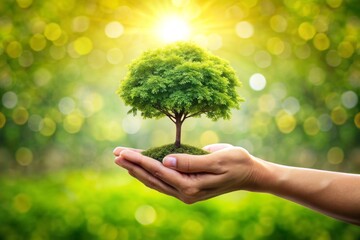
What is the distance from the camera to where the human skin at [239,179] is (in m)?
2.88

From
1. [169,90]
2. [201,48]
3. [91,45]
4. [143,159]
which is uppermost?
[91,45]

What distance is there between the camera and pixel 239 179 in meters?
3.02

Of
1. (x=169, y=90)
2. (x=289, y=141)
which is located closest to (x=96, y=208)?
(x=169, y=90)

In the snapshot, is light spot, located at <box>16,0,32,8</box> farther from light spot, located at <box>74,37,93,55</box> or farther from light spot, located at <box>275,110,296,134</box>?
light spot, located at <box>275,110,296,134</box>

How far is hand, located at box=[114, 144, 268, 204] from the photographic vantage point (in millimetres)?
2855

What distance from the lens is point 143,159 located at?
295 centimetres

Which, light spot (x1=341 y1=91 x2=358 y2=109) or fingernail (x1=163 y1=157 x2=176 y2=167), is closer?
fingernail (x1=163 y1=157 x2=176 y2=167)

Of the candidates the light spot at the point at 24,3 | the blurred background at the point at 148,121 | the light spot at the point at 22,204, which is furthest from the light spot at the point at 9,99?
the light spot at the point at 22,204

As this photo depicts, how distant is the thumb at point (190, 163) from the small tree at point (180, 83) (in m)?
0.48

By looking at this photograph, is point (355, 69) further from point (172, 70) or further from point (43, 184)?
point (43, 184)

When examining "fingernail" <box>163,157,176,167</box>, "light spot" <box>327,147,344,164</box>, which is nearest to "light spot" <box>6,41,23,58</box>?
"fingernail" <box>163,157,176,167</box>

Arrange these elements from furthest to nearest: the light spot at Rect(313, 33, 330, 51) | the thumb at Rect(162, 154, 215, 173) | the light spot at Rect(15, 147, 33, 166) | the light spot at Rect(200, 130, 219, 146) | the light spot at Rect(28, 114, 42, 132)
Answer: the light spot at Rect(200, 130, 219, 146)
the light spot at Rect(15, 147, 33, 166)
the light spot at Rect(28, 114, 42, 132)
the light spot at Rect(313, 33, 330, 51)
the thumb at Rect(162, 154, 215, 173)

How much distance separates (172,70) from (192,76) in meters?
0.17

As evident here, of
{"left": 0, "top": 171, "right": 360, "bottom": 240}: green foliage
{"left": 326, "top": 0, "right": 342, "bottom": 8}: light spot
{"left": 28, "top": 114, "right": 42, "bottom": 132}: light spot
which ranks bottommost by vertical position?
{"left": 0, "top": 171, "right": 360, "bottom": 240}: green foliage
